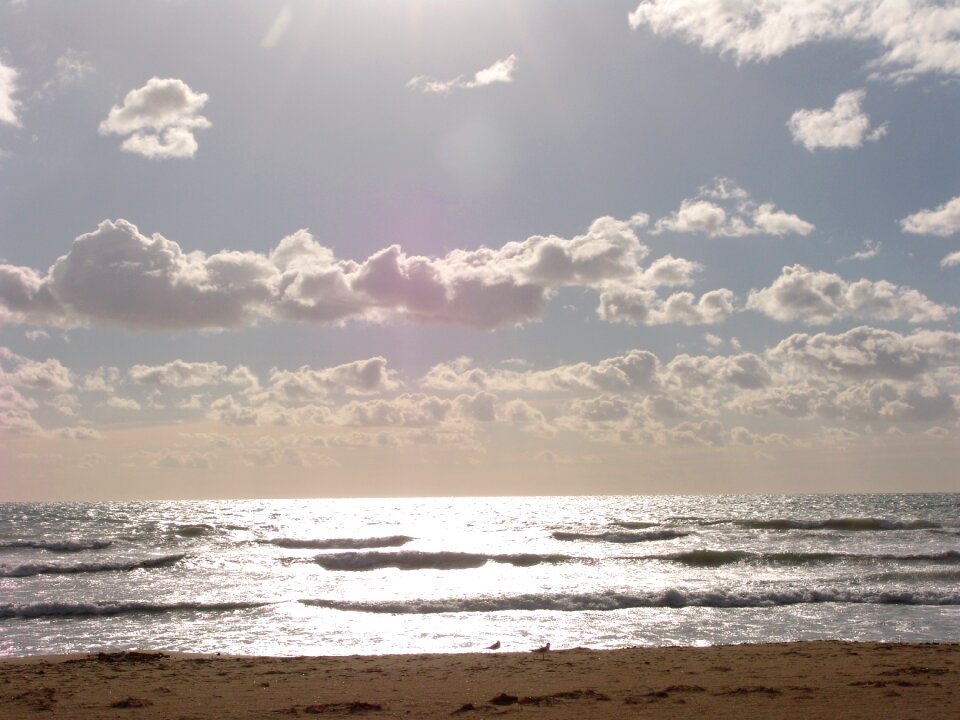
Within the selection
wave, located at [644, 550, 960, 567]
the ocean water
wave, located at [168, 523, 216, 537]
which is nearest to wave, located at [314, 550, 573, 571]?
the ocean water

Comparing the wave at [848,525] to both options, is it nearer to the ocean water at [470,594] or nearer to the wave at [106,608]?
the ocean water at [470,594]

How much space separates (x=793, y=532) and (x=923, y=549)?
14624mm

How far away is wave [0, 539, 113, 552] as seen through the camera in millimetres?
48688

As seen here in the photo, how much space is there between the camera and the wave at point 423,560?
134 ft

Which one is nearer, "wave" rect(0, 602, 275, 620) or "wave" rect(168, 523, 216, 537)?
"wave" rect(0, 602, 275, 620)

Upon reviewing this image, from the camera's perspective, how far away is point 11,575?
3400 cm

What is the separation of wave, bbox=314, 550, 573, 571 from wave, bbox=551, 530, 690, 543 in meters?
13.5

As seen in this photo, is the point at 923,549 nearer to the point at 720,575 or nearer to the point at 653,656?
the point at 720,575

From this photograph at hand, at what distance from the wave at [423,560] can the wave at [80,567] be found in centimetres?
826

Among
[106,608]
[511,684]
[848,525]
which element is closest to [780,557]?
[848,525]

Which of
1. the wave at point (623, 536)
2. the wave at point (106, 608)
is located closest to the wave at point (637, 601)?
the wave at point (106, 608)

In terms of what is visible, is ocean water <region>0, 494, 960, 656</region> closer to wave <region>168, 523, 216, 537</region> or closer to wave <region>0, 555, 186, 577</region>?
wave <region>0, 555, 186, 577</region>

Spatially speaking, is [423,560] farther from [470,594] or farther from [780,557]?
[780,557]

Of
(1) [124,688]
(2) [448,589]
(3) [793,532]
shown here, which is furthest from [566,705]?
(3) [793,532]
